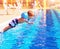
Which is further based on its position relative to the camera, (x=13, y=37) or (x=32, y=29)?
(x=32, y=29)

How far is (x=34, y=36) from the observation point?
348 centimetres

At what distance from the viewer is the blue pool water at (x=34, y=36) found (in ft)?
9.92

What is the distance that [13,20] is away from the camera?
167 inches

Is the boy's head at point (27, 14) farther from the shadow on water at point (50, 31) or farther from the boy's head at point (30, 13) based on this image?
the shadow on water at point (50, 31)

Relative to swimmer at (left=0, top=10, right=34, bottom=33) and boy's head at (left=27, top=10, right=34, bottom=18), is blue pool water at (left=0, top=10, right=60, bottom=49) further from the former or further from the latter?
boy's head at (left=27, top=10, right=34, bottom=18)

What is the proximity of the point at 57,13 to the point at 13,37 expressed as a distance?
2.15 meters

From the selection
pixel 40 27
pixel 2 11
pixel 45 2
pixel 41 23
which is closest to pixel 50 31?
pixel 40 27

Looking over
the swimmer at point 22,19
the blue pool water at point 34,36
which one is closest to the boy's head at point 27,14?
the swimmer at point 22,19

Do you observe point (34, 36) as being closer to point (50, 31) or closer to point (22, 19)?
point (50, 31)

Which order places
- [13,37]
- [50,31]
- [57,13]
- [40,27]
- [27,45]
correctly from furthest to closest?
[57,13], [40,27], [50,31], [13,37], [27,45]

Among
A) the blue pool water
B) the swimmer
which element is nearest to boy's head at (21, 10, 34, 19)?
the swimmer

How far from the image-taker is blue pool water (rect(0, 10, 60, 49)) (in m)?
3.02

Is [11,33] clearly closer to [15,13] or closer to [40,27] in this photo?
[40,27]

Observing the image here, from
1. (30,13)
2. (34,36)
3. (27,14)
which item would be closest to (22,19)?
(27,14)
